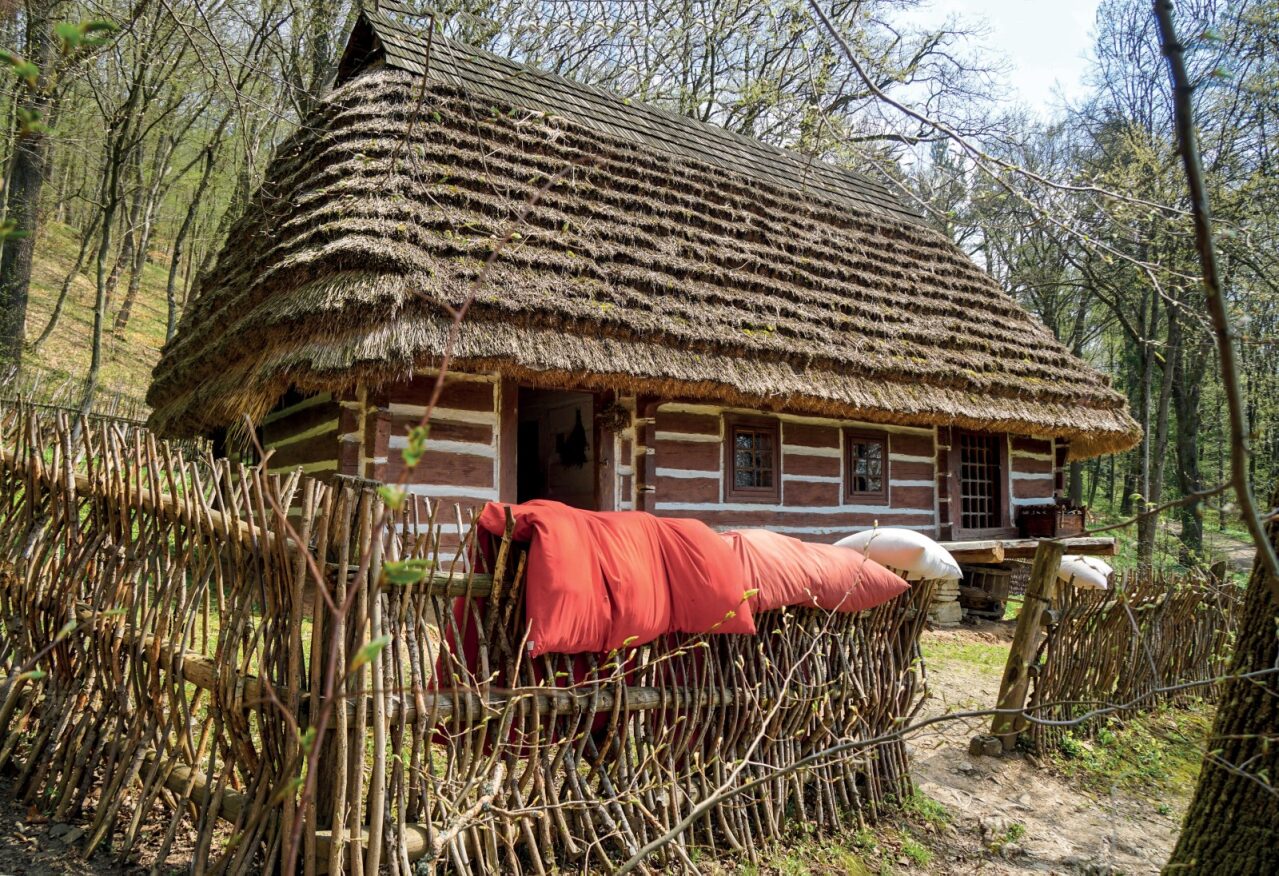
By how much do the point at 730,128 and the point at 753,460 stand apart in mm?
12293

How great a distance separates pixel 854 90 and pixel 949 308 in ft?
24.0

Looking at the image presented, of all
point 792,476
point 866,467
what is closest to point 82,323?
point 792,476

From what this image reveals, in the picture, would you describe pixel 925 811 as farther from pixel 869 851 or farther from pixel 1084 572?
pixel 1084 572

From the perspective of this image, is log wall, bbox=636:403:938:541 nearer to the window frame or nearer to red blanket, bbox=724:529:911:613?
the window frame

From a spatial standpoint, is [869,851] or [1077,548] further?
[1077,548]

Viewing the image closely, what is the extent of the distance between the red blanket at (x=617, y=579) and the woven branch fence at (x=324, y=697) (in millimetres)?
123

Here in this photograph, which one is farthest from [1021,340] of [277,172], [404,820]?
[404,820]

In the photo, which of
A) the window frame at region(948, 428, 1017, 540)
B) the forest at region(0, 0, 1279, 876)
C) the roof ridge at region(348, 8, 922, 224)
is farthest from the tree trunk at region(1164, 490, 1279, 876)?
the window frame at region(948, 428, 1017, 540)

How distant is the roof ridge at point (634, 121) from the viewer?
9.08m

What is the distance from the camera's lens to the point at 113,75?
14031mm

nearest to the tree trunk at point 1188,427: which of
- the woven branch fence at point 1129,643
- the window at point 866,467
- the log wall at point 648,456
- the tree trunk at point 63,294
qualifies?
the log wall at point 648,456

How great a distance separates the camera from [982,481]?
12.0 metres

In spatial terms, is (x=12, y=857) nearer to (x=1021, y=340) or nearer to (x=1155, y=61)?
(x=1021, y=340)

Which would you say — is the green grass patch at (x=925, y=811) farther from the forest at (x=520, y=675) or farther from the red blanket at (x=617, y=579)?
the red blanket at (x=617, y=579)
